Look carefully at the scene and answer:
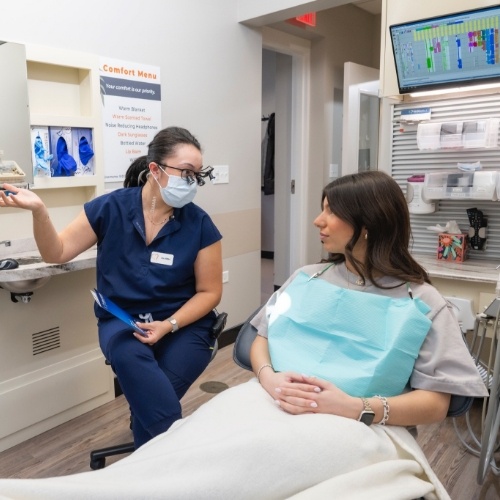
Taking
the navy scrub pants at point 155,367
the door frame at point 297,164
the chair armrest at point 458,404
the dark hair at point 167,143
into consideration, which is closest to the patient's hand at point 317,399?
the chair armrest at point 458,404

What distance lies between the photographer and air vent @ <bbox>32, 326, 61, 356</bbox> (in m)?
2.23

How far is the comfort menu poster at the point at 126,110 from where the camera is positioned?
8.05 ft

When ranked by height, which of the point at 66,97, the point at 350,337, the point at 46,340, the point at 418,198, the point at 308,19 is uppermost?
the point at 308,19

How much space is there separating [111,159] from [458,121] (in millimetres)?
1769

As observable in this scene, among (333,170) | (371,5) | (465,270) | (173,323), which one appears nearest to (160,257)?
(173,323)

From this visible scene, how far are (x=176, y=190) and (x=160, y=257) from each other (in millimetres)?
245

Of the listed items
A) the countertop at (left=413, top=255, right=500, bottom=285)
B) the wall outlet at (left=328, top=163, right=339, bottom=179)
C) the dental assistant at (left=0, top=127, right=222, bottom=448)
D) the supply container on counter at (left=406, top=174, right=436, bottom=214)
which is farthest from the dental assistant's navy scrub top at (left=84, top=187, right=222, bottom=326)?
the wall outlet at (left=328, top=163, right=339, bottom=179)

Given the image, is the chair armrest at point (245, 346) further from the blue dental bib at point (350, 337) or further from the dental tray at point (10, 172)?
the dental tray at point (10, 172)

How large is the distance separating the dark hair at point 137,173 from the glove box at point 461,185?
1.43m

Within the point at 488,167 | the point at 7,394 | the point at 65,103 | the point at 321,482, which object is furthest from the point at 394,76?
the point at 7,394

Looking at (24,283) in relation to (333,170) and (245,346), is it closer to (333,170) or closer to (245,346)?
(245,346)

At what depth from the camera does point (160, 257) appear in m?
1.74

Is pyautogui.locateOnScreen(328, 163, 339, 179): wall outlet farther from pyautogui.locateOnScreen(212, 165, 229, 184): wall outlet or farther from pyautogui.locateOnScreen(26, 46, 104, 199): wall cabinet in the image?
pyautogui.locateOnScreen(26, 46, 104, 199): wall cabinet

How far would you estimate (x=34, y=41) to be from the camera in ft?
7.00
